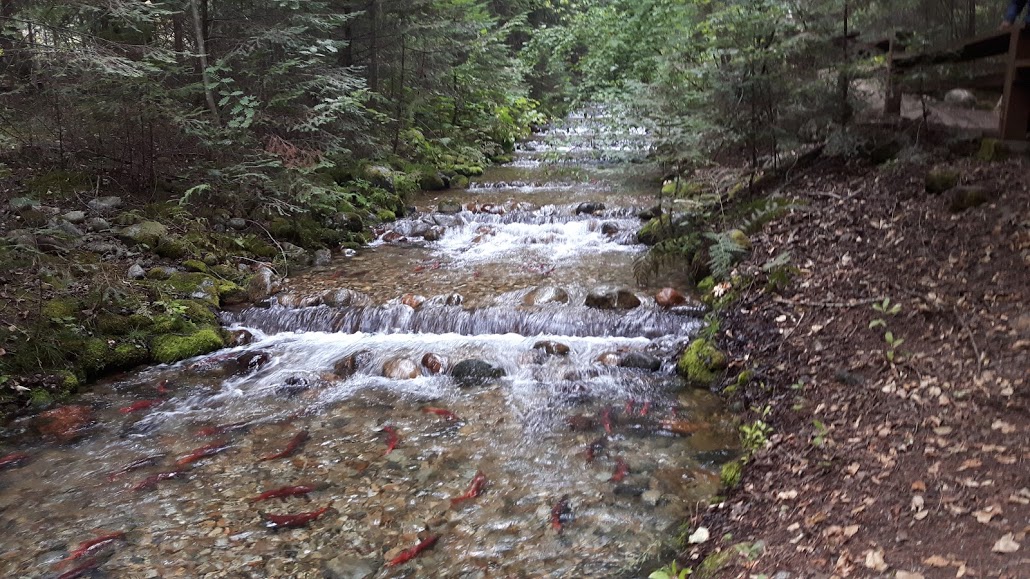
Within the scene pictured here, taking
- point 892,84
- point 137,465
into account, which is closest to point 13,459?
point 137,465

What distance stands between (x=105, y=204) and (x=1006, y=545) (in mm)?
11302

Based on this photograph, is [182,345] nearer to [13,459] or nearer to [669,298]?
[13,459]

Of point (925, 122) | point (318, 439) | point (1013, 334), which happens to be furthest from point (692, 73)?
point (318, 439)

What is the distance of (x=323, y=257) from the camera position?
10938mm

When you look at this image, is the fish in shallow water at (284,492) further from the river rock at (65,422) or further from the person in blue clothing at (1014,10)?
the person in blue clothing at (1014,10)

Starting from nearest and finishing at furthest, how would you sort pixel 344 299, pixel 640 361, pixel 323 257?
pixel 640 361 → pixel 344 299 → pixel 323 257

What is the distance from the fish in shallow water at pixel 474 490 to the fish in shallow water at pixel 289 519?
1.01 m

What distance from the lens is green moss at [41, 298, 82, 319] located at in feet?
22.7

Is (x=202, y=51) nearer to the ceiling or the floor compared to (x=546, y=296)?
nearer to the ceiling

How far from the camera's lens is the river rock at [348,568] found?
4059mm

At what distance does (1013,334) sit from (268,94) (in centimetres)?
1174

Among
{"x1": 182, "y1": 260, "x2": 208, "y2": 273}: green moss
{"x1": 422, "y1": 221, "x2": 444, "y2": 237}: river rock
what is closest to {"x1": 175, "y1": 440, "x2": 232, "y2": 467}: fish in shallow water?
{"x1": 182, "y1": 260, "x2": 208, "y2": 273}: green moss

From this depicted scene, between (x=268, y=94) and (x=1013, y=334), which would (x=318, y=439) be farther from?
(x=268, y=94)

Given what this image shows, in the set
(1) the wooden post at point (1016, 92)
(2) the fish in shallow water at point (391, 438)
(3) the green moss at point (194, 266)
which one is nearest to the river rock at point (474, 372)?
(2) the fish in shallow water at point (391, 438)
